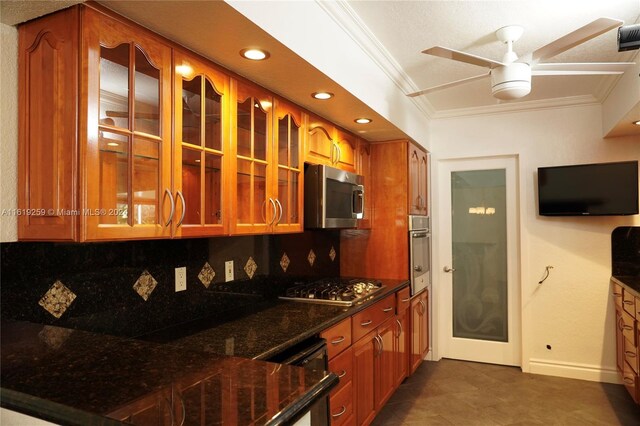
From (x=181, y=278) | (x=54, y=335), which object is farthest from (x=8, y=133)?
(x=181, y=278)

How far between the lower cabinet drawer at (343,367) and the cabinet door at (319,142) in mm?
1244

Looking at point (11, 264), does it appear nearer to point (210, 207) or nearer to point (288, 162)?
point (210, 207)

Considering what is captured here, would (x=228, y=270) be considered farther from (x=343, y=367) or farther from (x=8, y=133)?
(x=8, y=133)

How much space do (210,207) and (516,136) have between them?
336 cm

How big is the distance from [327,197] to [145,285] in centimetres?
127

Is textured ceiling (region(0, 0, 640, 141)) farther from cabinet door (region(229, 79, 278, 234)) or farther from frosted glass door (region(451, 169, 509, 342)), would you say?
frosted glass door (region(451, 169, 509, 342))

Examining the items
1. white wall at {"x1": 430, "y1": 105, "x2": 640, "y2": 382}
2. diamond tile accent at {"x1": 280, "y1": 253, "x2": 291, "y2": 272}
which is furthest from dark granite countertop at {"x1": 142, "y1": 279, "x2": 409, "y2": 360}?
white wall at {"x1": 430, "y1": 105, "x2": 640, "y2": 382}

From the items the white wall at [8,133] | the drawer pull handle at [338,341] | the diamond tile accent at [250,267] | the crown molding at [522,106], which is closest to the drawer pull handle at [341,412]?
the drawer pull handle at [338,341]

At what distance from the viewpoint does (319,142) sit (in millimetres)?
2926

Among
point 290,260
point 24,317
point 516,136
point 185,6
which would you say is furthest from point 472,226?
point 24,317

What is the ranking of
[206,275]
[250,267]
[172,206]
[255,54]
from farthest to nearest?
[250,267] < [206,275] < [255,54] < [172,206]

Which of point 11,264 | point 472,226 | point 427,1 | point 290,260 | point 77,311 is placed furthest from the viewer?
point 472,226

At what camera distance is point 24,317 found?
1.46 meters

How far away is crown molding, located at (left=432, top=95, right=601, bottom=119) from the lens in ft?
12.5
